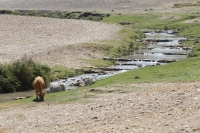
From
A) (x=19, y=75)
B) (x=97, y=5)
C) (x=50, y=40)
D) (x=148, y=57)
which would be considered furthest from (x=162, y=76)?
(x=97, y=5)

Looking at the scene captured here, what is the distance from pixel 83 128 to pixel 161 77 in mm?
14363

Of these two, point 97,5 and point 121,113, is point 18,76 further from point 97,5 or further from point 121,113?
point 97,5

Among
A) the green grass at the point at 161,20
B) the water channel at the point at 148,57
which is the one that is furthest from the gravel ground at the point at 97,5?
the water channel at the point at 148,57

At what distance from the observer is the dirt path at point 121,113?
18.4 m

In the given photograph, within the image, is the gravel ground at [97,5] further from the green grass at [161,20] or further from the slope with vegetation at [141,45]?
the green grass at [161,20]

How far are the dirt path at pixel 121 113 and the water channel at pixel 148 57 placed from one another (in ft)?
34.5

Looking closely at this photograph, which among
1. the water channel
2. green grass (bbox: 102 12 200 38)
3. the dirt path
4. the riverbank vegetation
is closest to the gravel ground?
green grass (bbox: 102 12 200 38)

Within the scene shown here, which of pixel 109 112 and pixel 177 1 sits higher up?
pixel 177 1

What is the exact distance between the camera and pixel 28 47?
190 ft

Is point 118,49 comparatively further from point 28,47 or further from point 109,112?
point 109,112

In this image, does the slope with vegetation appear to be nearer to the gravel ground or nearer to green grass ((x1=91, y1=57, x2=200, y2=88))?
green grass ((x1=91, y1=57, x2=200, y2=88))

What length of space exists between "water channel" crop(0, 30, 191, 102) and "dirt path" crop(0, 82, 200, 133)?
10.5 meters

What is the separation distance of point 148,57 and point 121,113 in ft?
127

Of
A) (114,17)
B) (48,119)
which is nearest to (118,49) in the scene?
(48,119)
